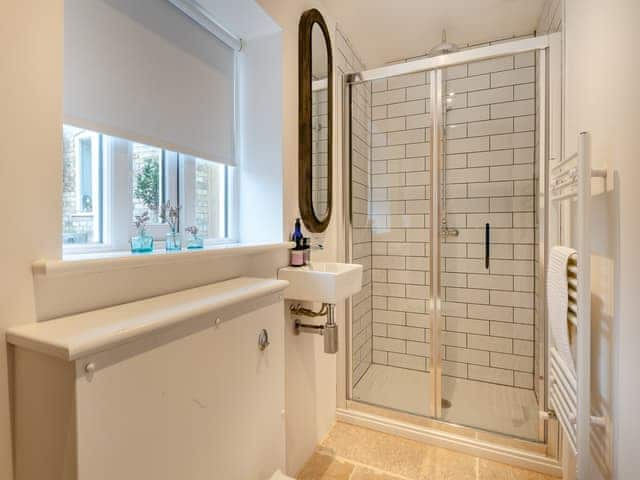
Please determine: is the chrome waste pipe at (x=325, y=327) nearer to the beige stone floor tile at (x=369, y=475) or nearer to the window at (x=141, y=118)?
the window at (x=141, y=118)

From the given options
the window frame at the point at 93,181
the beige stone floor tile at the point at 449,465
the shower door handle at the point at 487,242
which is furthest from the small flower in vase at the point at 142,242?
the shower door handle at the point at 487,242

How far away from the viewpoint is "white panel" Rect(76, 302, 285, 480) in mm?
642

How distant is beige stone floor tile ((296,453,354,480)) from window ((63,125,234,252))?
3.97ft

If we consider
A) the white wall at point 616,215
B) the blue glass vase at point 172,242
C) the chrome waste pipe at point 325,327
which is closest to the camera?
the white wall at point 616,215

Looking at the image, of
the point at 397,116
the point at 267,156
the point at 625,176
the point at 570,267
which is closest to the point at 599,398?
the point at 570,267

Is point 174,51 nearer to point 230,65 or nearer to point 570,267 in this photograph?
point 230,65

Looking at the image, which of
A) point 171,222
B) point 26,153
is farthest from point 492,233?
point 26,153

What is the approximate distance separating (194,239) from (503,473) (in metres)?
1.81

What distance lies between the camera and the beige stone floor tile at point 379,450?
1710 millimetres

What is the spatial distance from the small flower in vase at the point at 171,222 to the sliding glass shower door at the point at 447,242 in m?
1.26

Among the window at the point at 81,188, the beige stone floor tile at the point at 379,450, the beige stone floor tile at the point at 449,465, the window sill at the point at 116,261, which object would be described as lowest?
the beige stone floor tile at the point at 449,465

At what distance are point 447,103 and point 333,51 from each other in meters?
0.83

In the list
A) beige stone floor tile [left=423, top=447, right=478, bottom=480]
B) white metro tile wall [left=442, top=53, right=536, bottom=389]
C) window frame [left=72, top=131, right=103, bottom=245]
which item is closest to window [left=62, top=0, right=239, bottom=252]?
window frame [left=72, top=131, right=103, bottom=245]

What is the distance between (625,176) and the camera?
982 mm
